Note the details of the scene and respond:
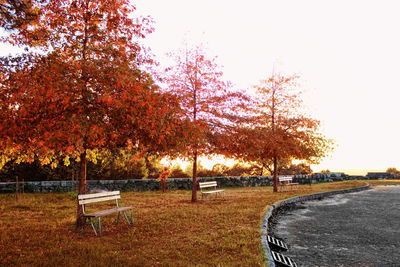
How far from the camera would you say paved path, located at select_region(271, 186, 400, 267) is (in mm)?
5496

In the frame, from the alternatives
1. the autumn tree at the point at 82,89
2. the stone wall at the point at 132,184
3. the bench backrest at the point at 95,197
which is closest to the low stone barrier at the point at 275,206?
the autumn tree at the point at 82,89

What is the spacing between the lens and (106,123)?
7.00 meters

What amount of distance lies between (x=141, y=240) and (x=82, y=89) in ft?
11.8

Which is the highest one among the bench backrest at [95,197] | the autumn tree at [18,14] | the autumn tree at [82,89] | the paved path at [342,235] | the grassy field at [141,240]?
the autumn tree at [18,14]

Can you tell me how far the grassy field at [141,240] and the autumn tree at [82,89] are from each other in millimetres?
1276

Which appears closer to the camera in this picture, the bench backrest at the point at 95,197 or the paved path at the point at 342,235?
the paved path at the point at 342,235

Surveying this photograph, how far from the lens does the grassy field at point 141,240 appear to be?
5.01m

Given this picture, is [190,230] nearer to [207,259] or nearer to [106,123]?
[207,259]

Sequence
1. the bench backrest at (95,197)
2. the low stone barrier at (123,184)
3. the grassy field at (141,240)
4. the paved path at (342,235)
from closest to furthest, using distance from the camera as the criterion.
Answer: the grassy field at (141,240) → the paved path at (342,235) → the bench backrest at (95,197) → the low stone barrier at (123,184)

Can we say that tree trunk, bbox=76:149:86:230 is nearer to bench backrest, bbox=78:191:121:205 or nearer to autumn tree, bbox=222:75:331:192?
bench backrest, bbox=78:191:121:205

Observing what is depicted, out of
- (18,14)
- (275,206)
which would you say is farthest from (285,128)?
(18,14)

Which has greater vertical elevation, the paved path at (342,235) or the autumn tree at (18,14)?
the autumn tree at (18,14)

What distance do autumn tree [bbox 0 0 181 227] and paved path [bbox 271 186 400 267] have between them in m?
3.97

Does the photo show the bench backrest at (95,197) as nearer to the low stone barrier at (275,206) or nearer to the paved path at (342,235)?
the low stone barrier at (275,206)
